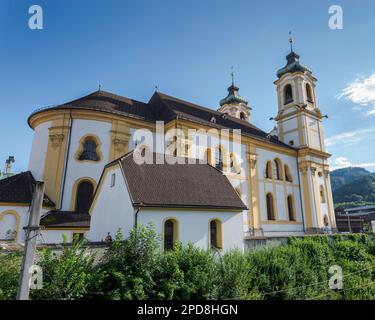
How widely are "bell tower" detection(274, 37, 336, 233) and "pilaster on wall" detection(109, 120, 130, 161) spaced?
71.7 feet

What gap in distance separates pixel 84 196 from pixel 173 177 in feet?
27.6

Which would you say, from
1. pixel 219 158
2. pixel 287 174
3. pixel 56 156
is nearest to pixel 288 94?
pixel 287 174

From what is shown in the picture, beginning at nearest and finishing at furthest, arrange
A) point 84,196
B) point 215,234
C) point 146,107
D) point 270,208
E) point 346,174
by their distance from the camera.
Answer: point 215,234 < point 84,196 < point 146,107 < point 270,208 < point 346,174

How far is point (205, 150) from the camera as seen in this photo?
24.8 m

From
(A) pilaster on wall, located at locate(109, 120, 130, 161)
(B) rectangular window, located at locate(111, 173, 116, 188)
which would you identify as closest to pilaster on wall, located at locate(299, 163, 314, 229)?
A: (A) pilaster on wall, located at locate(109, 120, 130, 161)

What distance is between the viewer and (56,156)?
19.8 metres

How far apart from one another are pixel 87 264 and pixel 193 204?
557 cm

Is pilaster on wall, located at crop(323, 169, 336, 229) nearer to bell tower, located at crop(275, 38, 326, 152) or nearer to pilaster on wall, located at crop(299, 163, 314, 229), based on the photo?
bell tower, located at crop(275, 38, 326, 152)

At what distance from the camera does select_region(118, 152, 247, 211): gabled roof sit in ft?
42.0

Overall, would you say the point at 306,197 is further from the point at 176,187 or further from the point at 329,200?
the point at 176,187

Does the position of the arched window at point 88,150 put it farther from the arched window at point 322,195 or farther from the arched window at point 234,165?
the arched window at point 322,195

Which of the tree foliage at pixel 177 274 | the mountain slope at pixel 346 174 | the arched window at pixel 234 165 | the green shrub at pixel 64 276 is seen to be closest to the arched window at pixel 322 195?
the arched window at pixel 234 165

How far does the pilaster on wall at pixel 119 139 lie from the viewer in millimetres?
21031

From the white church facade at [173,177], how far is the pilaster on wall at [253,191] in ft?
0.34
